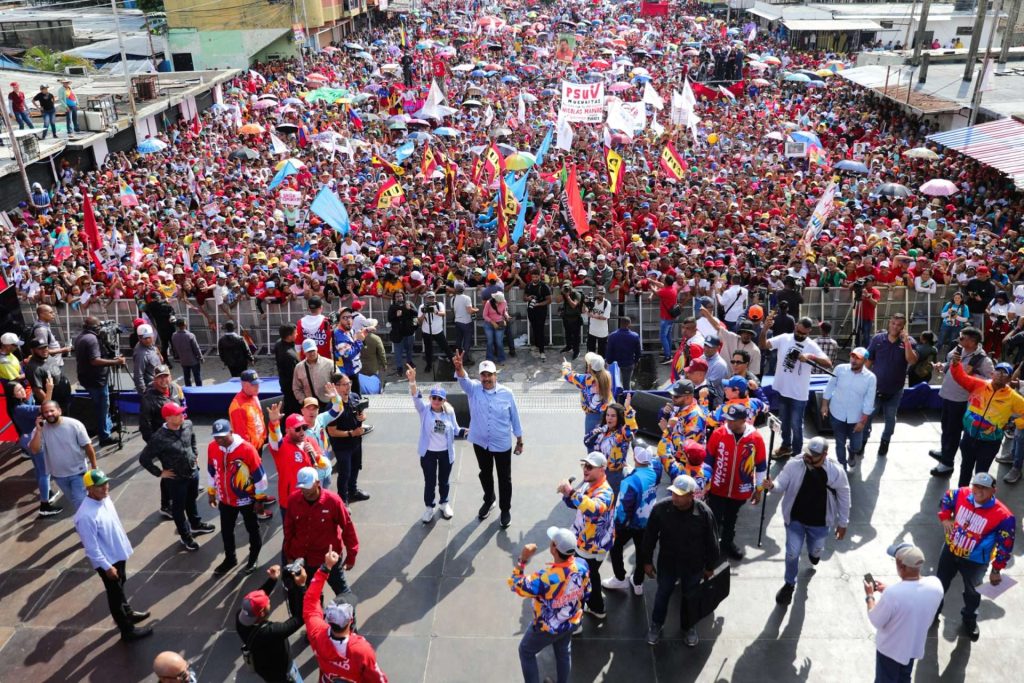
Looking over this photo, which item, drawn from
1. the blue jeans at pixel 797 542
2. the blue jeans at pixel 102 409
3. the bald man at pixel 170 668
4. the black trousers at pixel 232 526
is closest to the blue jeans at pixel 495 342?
the blue jeans at pixel 102 409

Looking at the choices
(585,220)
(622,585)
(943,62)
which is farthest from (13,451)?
(943,62)

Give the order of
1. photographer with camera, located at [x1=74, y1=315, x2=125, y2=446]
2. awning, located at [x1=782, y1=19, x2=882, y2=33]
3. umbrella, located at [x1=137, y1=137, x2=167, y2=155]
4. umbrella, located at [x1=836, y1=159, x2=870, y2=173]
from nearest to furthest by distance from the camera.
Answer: photographer with camera, located at [x1=74, y1=315, x2=125, y2=446] → umbrella, located at [x1=836, y1=159, x2=870, y2=173] → umbrella, located at [x1=137, y1=137, x2=167, y2=155] → awning, located at [x1=782, y1=19, x2=882, y2=33]

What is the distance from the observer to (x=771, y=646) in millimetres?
6137

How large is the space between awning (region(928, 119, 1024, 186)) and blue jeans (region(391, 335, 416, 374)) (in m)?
12.6

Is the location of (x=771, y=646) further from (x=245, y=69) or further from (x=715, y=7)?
(x=715, y=7)

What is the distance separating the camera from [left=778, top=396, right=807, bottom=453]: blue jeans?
8516 mm

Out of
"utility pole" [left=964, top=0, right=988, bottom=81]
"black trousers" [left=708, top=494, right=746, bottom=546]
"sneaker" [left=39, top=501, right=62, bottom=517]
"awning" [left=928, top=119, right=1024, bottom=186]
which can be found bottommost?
"sneaker" [left=39, top=501, right=62, bottom=517]

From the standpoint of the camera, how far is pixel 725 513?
689 cm

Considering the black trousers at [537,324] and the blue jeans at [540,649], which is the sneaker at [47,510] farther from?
the black trousers at [537,324]

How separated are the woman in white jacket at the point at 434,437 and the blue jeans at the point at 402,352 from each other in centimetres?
446

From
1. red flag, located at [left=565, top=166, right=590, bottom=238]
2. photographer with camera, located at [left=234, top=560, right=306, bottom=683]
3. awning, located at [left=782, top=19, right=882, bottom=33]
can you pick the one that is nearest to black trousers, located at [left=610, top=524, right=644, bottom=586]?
photographer with camera, located at [left=234, top=560, right=306, bottom=683]

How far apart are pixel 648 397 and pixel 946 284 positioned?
5.89 meters

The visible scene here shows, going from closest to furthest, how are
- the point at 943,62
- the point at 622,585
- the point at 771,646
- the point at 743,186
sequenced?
the point at 771,646
the point at 622,585
the point at 743,186
the point at 943,62

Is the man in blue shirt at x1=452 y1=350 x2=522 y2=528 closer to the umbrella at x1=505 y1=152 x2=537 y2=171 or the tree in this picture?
the umbrella at x1=505 y1=152 x2=537 y2=171
